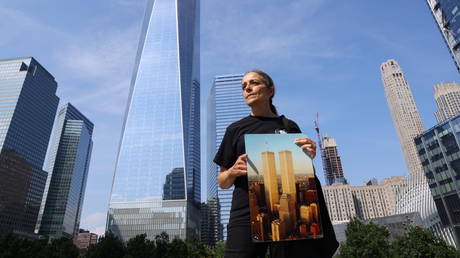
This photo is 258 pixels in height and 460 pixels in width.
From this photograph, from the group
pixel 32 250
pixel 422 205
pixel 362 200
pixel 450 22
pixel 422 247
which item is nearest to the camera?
pixel 422 247

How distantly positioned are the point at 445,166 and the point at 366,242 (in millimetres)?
38993

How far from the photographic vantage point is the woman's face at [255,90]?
3.17 metres

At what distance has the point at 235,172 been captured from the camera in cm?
266

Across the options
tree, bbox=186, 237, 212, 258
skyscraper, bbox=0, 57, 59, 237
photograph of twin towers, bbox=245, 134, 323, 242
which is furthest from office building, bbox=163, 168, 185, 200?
photograph of twin towers, bbox=245, 134, 323, 242

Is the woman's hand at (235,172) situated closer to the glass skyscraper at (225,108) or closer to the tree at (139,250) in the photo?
the tree at (139,250)

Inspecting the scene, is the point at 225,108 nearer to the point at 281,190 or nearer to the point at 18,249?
the point at 18,249

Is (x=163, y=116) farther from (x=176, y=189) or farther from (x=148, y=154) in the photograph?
(x=176, y=189)

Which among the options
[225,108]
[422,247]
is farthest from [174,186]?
[225,108]

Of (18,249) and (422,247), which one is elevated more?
(18,249)

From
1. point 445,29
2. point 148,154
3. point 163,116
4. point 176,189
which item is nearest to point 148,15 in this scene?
point 163,116

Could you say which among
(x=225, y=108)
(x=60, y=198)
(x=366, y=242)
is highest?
(x=225, y=108)

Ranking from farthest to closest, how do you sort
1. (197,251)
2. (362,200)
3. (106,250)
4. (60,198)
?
(60,198) → (362,200) → (197,251) → (106,250)

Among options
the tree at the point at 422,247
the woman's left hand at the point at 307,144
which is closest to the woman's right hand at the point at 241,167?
the woman's left hand at the point at 307,144

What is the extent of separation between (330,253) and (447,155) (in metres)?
74.6
